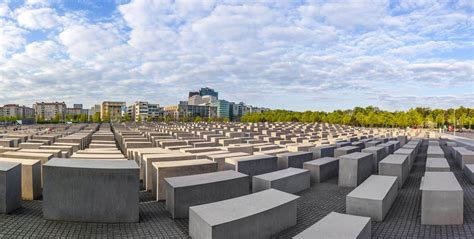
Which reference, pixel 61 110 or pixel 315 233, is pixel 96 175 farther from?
pixel 61 110

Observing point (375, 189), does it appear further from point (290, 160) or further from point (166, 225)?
point (166, 225)

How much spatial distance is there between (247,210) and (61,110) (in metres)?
200

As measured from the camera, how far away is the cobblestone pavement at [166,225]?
6732 millimetres

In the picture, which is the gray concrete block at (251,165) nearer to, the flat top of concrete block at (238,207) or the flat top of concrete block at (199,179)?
the flat top of concrete block at (199,179)

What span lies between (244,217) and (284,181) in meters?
4.70

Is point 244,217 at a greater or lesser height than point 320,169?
greater

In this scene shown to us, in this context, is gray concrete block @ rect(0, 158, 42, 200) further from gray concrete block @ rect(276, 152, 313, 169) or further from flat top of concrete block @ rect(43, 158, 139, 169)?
gray concrete block @ rect(276, 152, 313, 169)

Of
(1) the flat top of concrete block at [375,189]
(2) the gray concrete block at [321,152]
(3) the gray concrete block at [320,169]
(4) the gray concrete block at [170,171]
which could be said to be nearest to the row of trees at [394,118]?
(2) the gray concrete block at [321,152]

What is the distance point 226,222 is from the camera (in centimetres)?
602

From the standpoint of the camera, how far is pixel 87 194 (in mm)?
7398

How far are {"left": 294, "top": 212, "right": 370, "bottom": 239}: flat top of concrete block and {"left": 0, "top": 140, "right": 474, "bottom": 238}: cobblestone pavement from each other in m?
1.21

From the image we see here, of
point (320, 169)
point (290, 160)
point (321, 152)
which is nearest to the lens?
point (320, 169)

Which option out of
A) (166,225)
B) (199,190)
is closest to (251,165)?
(199,190)

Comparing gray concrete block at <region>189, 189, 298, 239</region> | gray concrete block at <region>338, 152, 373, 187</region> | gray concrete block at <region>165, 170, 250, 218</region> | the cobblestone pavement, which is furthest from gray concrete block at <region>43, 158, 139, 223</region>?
gray concrete block at <region>338, 152, 373, 187</region>
